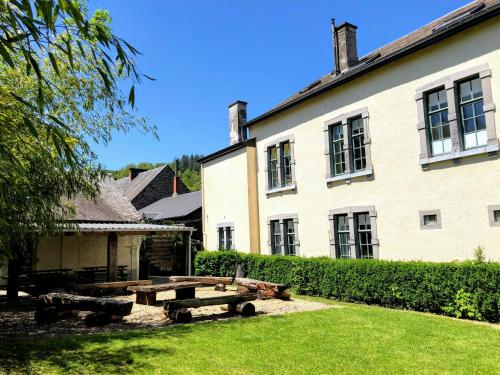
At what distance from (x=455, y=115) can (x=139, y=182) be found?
2868 centimetres

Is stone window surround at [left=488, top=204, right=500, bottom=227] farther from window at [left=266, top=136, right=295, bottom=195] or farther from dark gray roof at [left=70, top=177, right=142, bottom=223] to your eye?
dark gray roof at [left=70, top=177, right=142, bottom=223]

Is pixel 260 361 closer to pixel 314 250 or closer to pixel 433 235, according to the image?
pixel 433 235

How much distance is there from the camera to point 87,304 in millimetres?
8344

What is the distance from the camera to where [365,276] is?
34.2 feet

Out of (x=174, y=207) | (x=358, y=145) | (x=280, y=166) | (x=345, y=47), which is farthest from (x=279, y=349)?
(x=174, y=207)

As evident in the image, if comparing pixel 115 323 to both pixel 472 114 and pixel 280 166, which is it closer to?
pixel 280 166

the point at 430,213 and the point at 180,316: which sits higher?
the point at 430,213

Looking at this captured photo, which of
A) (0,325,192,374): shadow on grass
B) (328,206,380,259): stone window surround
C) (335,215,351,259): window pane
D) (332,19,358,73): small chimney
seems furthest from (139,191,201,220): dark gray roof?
(0,325,192,374): shadow on grass

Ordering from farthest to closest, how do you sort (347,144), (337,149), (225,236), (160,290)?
(225,236)
(337,149)
(347,144)
(160,290)

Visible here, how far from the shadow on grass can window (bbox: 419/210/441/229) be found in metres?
6.45

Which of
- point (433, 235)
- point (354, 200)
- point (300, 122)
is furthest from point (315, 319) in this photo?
point (300, 122)

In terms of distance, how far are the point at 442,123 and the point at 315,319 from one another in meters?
5.65

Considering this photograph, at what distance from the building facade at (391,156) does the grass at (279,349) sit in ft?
9.38

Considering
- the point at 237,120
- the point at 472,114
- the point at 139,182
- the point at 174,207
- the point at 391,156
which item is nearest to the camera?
the point at 472,114
